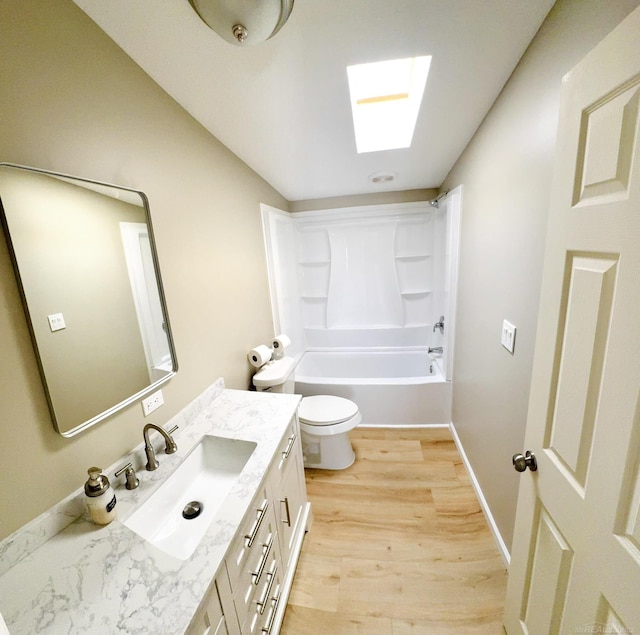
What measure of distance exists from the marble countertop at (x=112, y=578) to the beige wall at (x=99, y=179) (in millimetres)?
128

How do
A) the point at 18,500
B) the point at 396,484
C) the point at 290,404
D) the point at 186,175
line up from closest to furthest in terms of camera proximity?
1. the point at 18,500
2. the point at 186,175
3. the point at 290,404
4. the point at 396,484

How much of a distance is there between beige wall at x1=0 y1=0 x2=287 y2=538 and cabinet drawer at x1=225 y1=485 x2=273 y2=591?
1.70ft

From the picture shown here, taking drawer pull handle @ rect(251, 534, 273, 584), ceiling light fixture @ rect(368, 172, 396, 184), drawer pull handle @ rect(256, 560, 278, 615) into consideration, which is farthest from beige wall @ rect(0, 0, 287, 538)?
ceiling light fixture @ rect(368, 172, 396, 184)

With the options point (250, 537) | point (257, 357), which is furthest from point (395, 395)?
point (250, 537)

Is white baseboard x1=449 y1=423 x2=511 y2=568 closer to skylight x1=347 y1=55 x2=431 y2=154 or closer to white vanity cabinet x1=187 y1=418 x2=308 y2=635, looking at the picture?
white vanity cabinet x1=187 y1=418 x2=308 y2=635

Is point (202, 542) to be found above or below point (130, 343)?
below

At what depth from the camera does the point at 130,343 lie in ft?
3.36

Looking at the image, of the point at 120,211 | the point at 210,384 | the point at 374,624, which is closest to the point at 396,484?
the point at 374,624

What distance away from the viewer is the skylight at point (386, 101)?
1.34 m

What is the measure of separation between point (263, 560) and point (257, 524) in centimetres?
20

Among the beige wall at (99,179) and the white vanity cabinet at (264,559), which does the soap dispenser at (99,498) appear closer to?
the beige wall at (99,179)

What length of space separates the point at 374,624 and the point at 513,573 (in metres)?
0.66

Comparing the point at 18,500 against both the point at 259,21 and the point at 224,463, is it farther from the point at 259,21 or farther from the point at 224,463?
the point at 259,21

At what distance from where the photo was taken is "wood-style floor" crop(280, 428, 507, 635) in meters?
1.21
